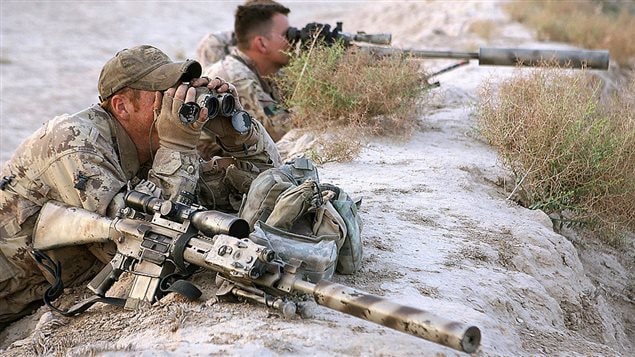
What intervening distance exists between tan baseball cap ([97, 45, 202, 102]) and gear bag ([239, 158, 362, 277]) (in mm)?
562

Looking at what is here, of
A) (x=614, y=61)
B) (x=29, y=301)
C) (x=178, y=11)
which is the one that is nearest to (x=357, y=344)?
(x=29, y=301)

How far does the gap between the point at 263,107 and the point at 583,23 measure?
6.64 metres

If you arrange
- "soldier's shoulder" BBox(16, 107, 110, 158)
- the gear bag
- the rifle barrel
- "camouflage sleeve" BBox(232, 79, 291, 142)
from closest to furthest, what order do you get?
the rifle barrel → the gear bag → "soldier's shoulder" BBox(16, 107, 110, 158) → "camouflage sleeve" BBox(232, 79, 291, 142)

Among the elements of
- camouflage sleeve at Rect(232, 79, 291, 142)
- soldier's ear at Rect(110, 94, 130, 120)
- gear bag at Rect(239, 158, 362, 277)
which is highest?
soldier's ear at Rect(110, 94, 130, 120)

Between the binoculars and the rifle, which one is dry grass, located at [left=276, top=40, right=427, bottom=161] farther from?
the rifle

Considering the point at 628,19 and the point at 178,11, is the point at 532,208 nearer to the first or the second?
the point at 628,19

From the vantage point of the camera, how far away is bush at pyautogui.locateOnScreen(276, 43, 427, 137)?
6.48 meters

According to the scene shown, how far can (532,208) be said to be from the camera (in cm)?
516

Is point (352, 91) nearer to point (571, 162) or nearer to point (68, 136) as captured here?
point (571, 162)

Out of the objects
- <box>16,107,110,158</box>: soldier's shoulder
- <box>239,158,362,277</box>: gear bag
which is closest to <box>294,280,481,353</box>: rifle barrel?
<box>239,158,362,277</box>: gear bag

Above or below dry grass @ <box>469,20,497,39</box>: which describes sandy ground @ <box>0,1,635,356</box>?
above

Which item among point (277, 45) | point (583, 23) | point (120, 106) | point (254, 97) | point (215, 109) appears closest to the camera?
point (215, 109)

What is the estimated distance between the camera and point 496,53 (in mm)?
7629

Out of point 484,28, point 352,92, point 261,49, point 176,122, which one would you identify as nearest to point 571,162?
point 352,92
